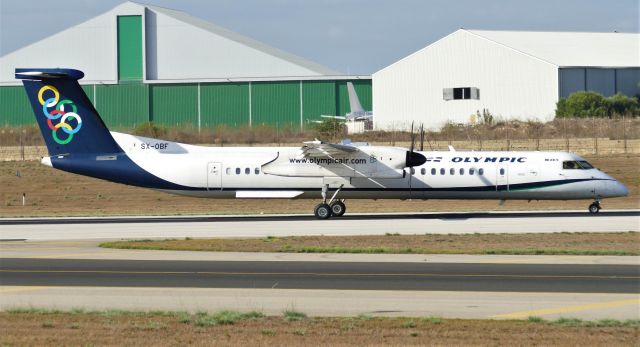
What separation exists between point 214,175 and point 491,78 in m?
39.2

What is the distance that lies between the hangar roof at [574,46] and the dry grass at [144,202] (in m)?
18.2

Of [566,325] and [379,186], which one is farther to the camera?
[379,186]

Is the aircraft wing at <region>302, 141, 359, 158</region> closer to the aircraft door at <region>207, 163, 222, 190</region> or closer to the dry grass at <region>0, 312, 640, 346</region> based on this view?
the aircraft door at <region>207, 163, 222, 190</region>

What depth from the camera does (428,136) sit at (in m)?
67.6

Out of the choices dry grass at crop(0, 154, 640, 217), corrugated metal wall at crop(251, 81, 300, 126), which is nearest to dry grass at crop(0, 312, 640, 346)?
dry grass at crop(0, 154, 640, 217)

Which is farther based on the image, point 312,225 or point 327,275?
point 312,225

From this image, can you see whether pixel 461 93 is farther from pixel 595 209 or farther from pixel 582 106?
pixel 595 209

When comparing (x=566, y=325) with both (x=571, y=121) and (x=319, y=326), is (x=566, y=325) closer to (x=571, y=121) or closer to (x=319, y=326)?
(x=319, y=326)

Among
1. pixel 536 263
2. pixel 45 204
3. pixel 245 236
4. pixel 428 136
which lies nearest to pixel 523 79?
pixel 428 136

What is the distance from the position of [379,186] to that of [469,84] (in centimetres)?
3749

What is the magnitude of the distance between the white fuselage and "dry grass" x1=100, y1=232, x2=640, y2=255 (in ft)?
23.0

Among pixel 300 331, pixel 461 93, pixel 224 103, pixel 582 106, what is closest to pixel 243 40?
pixel 224 103

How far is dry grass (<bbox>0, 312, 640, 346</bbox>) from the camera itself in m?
14.8

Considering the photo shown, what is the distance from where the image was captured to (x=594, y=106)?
7094 centimetres
